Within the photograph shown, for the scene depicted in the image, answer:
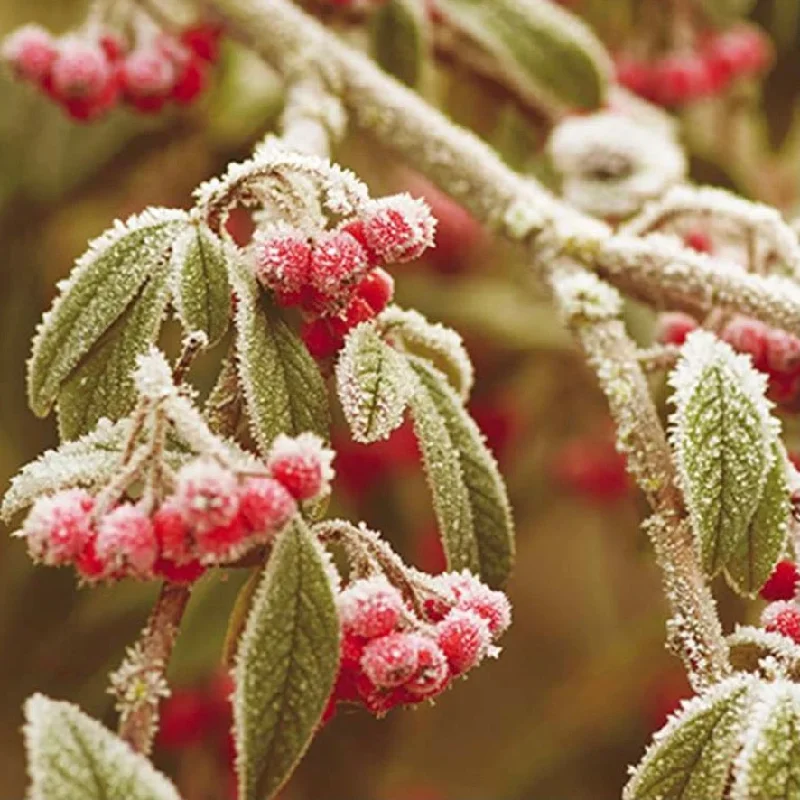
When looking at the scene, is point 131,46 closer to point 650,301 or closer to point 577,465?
point 650,301

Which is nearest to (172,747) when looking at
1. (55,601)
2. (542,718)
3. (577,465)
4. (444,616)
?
(55,601)

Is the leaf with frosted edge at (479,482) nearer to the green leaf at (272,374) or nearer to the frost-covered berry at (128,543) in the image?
the green leaf at (272,374)

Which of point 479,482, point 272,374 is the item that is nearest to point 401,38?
point 479,482

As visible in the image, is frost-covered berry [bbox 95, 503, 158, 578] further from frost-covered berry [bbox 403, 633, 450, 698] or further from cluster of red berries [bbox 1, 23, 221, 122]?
cluster of red berries [bbox 1, 23, 221, 122]

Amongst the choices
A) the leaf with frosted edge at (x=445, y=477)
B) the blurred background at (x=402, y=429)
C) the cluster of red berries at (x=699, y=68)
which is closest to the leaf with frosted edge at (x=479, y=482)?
the leaf with frosted edge at (x=445, y=477)

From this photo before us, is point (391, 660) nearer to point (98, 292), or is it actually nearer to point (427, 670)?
point (427, 670)

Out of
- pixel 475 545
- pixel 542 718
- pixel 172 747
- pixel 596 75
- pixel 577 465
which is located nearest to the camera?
pixel 475 545

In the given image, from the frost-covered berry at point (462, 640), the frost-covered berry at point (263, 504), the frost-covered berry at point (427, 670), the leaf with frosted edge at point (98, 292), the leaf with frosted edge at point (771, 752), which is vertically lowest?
the leaf with frosted edge at point (771, 752)
